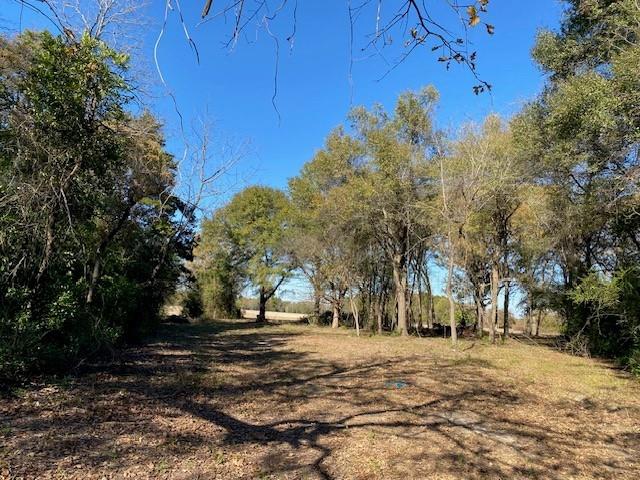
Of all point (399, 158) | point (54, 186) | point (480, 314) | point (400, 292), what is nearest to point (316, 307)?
point (400, 292)

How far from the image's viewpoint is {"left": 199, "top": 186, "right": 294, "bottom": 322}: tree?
32.6 m

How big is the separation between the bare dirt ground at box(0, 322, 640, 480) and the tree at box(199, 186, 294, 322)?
22.2 metres

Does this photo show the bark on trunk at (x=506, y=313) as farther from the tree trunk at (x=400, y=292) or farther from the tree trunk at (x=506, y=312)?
the tree trunk at (x=400, y=292)

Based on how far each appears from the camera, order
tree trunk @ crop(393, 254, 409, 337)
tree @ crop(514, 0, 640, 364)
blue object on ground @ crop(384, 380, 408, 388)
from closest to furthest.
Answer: tree @ crop(514, 0, 640, 364) → blue object on ground @ crop(384, 380, 408, 388) → tree trunk @ crop(393, 254, 409, 337)

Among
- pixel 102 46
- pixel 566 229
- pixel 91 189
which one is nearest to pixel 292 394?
pixel 91 189

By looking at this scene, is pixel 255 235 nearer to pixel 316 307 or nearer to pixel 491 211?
pixel 316 307

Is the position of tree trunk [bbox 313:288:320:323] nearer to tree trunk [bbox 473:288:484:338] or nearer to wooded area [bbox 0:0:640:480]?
tree trunk [bbox 473:288:484:338]

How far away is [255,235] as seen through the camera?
111 ft

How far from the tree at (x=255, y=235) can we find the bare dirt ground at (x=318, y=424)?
2216 cm

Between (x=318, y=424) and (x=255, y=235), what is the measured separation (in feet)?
92.8

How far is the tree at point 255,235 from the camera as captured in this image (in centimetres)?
3262

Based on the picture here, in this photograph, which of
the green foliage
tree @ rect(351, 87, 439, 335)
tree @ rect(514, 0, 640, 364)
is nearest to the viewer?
the green foliage

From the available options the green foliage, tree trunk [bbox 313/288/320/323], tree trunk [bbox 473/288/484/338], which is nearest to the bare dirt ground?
the green foliage

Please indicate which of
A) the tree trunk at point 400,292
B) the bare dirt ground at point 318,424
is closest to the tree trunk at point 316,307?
the tree trunk at point 400,292
